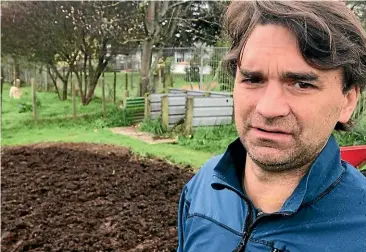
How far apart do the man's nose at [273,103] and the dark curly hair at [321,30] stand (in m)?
0.11

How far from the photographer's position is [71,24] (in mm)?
12484

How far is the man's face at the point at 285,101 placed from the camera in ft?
3.85

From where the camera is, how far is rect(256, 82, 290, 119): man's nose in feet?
3.82

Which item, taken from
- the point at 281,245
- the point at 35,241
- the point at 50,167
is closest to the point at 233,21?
the point at 281,245

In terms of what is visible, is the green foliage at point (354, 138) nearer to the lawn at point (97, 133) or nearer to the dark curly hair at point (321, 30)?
the lawn at point (97, 133)

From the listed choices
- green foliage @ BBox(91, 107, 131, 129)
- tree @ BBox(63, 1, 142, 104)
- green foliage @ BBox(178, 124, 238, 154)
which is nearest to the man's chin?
green foliage @ BBox(178, 124, 238, 154)

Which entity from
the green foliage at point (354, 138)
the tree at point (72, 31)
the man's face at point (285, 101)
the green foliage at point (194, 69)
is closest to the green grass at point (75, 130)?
the tree at point (72, 31)

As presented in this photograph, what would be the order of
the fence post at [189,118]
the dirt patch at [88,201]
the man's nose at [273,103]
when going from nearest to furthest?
the man's nose at [273,103] → the dirt patch at [88,201] → the fence post at [189,118]

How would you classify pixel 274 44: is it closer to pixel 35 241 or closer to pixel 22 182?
pixel 35 241

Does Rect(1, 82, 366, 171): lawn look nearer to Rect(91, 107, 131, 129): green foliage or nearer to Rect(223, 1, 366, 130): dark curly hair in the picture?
Rect(91, 107, 131, 129): green foliage

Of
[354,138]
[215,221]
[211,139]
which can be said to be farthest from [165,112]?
[215,221]

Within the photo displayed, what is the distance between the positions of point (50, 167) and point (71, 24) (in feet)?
23.1

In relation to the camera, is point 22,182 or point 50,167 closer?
point 22,182

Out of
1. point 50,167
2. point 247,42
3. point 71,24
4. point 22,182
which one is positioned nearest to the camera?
point 247,42
